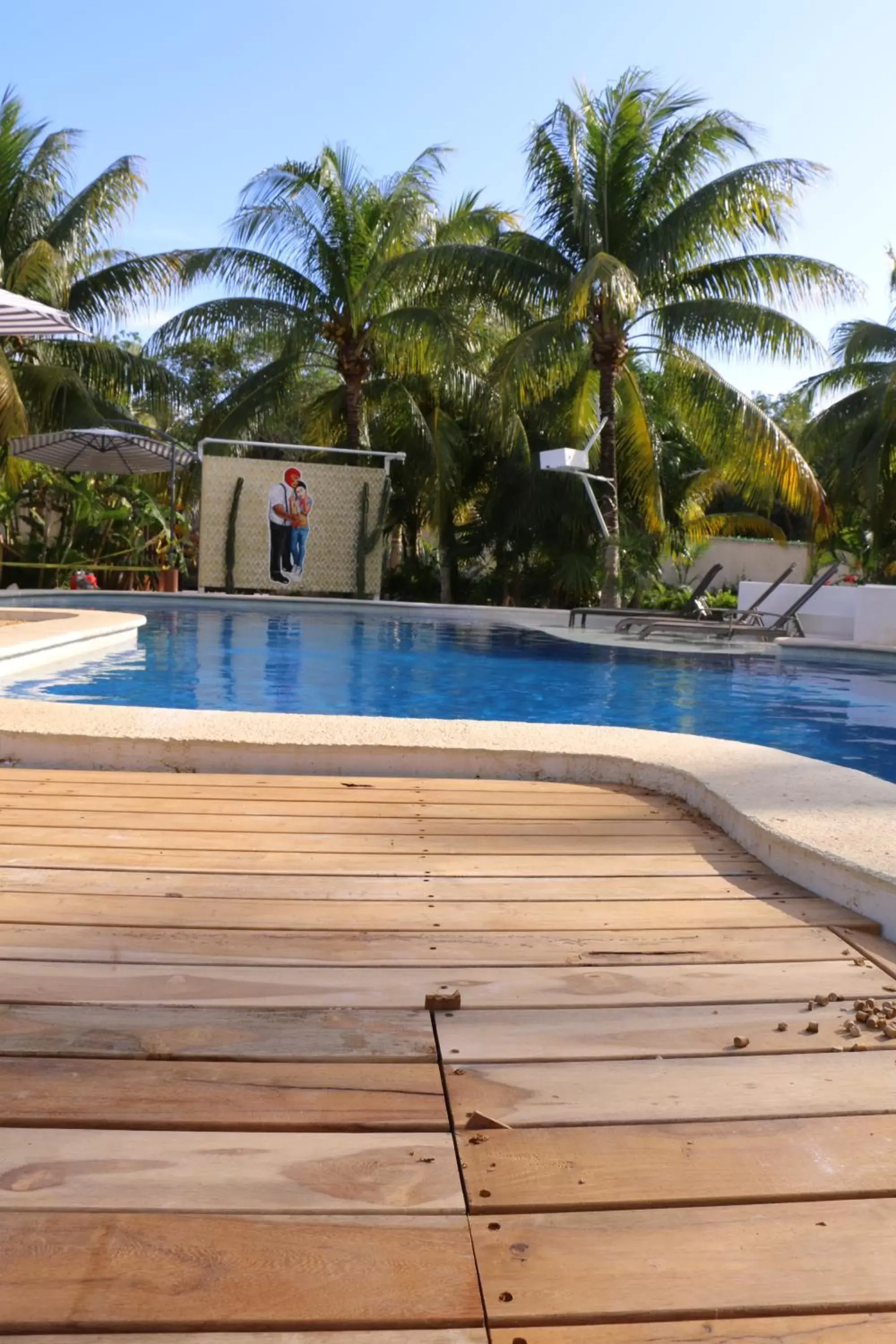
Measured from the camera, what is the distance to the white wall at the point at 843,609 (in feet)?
41.5

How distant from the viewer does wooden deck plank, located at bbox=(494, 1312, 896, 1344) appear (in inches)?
44.3

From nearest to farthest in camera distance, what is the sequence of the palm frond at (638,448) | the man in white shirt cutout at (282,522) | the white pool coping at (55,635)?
the white pool coping at (55,635), the palm frond at (638,448), the man in white shirt cutout at (282,522)

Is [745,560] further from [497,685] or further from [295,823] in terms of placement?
[295,823]

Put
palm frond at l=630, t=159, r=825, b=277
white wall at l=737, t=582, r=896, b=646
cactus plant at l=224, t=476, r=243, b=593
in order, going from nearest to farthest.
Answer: white wall at l=737, t=582, r=896, b=646 → palm frond at l=630, t=159, r=825, b=277 → cactus plant at l=224, t=476, r=243, b=593

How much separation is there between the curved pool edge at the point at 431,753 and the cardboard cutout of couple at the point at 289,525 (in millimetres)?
14139

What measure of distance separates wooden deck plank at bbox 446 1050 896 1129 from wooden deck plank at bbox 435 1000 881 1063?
0.03 meters

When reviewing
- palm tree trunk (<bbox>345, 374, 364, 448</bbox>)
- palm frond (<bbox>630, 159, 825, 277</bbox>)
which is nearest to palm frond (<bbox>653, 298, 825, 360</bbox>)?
palm frond (<bbox>630, 159, 825, 277</bbox>)

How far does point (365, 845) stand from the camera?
3.00 m

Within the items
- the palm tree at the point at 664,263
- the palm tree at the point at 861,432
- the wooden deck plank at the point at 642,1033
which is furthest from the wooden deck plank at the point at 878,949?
the palm tree at the point at 861,432

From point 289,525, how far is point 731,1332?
58.5ft

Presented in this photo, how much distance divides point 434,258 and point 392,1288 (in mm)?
16226

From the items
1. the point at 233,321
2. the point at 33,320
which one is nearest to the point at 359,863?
the point at 33,320

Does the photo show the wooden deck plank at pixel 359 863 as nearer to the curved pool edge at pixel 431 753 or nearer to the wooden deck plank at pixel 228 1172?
the curved pool edge at pixel 431 753

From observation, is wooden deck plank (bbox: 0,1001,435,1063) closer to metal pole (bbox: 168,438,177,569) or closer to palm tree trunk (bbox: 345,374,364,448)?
metal pole (bbox: 168,438,177,569)
